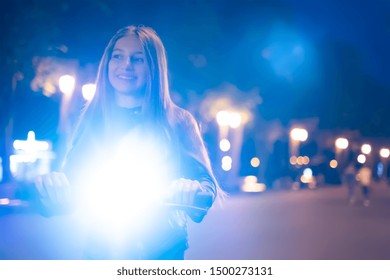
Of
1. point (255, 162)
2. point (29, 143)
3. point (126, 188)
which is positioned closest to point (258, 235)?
point (255, 162)

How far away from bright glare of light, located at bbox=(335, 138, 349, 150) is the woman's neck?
169 centimetres

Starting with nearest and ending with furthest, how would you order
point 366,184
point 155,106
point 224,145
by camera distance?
point 155,106 < point 224,145 < point 366,184

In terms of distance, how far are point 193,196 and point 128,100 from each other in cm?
68

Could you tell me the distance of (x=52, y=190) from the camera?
10.7ft

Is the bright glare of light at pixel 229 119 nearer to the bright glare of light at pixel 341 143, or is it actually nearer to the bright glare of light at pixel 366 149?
the bright glare of light at pixel 341 143

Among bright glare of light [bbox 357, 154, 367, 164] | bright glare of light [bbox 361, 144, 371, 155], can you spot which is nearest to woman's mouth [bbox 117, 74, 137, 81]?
bright glare of light [bbox 361, 144, 371, 155]

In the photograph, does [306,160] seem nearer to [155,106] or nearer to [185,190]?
[185,190]

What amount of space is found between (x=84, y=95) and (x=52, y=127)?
0.31 m

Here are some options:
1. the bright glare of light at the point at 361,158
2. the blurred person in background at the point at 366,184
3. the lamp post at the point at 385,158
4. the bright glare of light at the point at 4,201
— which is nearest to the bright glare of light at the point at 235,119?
the lamp post at the point at 385,158

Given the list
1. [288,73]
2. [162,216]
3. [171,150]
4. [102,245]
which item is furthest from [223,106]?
[102,245]

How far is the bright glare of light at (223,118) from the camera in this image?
160 inches

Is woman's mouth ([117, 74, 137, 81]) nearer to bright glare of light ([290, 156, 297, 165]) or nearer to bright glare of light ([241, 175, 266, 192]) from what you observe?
bright glare of light ([241, 175, 266, 192])

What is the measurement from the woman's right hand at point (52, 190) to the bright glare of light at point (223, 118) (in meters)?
1.23
